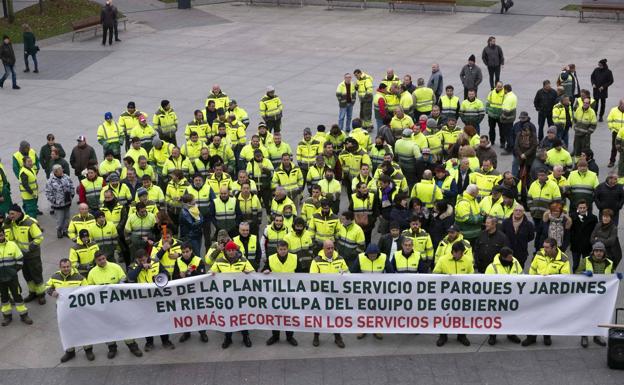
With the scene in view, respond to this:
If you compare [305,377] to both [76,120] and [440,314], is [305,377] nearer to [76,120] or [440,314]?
[440,314]

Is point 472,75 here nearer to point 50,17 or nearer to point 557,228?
point 557,228

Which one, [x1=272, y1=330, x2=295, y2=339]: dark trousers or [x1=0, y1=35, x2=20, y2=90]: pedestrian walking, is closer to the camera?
[x1=272, y1=330, x2=295, y2=339]: dark trousers

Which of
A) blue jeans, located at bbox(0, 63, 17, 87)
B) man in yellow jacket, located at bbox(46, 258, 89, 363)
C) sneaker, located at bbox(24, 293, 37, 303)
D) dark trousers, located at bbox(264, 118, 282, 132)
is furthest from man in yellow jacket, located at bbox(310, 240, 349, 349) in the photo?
blue jeans, located at bbox(0, 63, 17, 87)

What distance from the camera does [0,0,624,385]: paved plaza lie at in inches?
457

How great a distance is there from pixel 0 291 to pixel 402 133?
26.1ft

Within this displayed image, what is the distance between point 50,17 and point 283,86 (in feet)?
42.7

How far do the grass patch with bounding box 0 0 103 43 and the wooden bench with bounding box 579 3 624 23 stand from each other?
718 inches

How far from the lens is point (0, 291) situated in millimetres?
12914

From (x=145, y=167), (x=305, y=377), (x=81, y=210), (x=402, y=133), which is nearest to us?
(x=305, y=377)

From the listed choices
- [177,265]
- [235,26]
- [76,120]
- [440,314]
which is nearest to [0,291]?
[177,265]

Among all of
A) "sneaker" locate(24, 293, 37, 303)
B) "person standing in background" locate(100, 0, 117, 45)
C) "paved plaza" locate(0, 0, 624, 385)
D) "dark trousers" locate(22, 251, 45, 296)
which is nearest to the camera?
"paved plaza" locate(0, 0, 624, 385)

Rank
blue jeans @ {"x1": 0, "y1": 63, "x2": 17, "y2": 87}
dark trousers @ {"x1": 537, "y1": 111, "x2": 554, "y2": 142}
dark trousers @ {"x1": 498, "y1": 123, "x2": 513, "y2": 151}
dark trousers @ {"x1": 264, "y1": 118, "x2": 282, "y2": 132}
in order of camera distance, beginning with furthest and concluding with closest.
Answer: blue jeans @ {"x1": 0, "y1": 63, "x2": 17, "y2": 87}, dark trousers @ {"x1": 264, "y1": 118, "x2": 282, "y2": 132}, dark trousers @ {"x1": 537, "y1": 111, "x2": 554, "y2": 142}, dark trousers @ {"x1": 498, "y1": 123, "x2": 513, "y2": 151}

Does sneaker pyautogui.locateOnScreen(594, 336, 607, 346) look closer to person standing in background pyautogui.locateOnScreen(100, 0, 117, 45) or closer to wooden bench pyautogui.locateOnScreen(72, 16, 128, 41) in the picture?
person standing in background pyautogui.locateOnScreen(100, 0, 117, 45)

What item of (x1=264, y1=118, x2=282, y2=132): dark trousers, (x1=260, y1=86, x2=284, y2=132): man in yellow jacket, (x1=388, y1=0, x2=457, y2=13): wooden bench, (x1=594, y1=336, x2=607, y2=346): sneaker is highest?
(x1=388, y1=0, x2=457, y2=13): wooden bench
